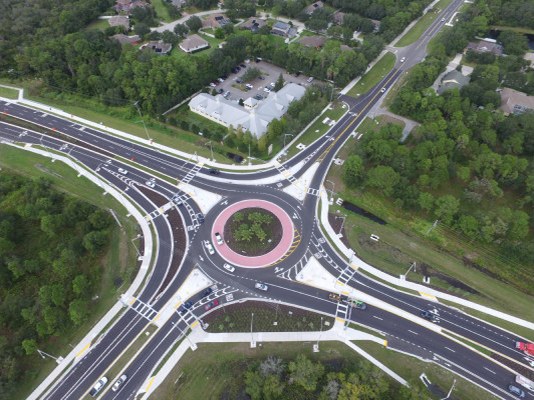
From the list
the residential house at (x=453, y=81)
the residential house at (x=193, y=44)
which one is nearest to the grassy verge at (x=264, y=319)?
the residential house at (x=453, y=81)

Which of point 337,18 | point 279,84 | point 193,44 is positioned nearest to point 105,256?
point 279,84

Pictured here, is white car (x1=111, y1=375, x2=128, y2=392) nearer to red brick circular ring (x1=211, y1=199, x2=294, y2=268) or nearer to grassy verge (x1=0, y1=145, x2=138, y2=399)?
grassy verge (x1=0, y1=145, x2=138, y2=399)

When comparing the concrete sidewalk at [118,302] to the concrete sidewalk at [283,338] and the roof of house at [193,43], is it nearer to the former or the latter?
the concrete sidewalk at [283,338]

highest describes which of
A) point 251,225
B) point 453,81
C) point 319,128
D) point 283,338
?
point 453,81

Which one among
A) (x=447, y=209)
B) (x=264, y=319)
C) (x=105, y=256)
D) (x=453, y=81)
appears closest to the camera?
(x=264, y=319)

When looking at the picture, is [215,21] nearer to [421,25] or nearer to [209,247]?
[421,25]

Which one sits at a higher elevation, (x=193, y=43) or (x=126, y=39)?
(x=193, y=43)

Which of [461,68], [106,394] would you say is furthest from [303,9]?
[106,394]
